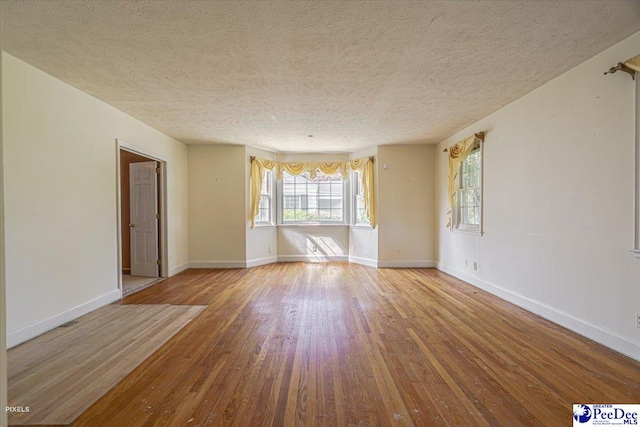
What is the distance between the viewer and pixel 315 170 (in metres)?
6.70

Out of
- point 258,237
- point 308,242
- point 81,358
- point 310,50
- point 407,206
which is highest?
point 310,50

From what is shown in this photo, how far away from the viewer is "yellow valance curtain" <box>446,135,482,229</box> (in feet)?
15.1

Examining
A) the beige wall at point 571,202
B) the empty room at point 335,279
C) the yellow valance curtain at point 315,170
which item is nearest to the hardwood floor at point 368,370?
the empty room at point 335,279

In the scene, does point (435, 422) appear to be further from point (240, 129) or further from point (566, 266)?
point (240, 129)

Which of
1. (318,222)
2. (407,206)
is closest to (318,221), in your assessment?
(318,222)

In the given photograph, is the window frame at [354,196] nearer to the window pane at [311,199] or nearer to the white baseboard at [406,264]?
the window pane at [311,199]

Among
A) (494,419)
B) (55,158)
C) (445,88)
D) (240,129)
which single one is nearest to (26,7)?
(55,158)

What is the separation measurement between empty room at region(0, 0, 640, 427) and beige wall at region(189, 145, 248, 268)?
3.45ft

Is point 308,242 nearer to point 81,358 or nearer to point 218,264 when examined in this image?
point 218,264

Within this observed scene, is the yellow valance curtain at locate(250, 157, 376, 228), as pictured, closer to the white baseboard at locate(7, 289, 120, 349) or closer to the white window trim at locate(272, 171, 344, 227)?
the white window trim at locate(272, 171, 344, 227)

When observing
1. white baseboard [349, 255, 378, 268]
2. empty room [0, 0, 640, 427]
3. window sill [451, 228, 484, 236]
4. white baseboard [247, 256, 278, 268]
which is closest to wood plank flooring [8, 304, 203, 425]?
empty room [0, 0, 640, 427]

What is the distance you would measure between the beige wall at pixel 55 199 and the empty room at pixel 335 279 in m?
0.02

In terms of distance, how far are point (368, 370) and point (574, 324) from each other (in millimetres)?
2152

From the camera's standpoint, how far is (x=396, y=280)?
496 centimetres
